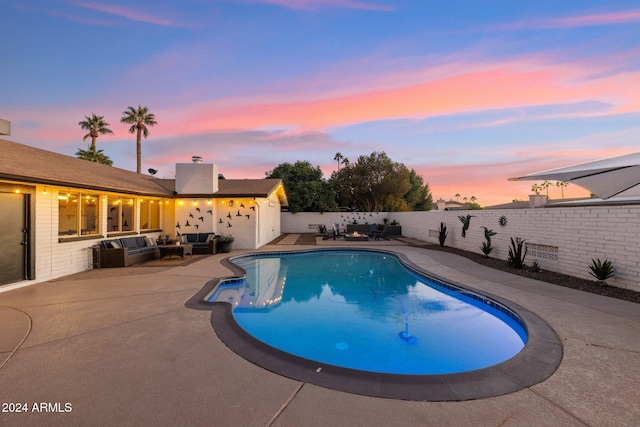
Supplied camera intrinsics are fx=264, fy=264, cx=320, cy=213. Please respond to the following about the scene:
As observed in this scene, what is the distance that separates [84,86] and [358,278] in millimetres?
14088

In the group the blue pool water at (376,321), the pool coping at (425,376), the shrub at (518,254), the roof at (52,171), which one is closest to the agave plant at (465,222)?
the shrub at (518,254)

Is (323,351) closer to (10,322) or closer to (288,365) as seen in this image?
(288,365)

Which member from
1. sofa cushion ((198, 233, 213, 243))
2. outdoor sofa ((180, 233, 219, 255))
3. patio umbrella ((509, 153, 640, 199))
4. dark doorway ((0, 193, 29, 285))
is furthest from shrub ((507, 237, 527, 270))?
dark doorway ((0, 193, 29, 285))

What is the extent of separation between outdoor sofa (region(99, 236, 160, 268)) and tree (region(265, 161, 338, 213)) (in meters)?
15.4

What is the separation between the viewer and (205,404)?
2400 mm

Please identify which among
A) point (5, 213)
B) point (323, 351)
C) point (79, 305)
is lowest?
point (323, 351)

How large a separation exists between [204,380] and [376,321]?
368 centimetres

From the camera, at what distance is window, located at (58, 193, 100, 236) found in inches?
321

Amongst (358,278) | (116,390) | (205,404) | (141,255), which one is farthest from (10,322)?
(358,278)

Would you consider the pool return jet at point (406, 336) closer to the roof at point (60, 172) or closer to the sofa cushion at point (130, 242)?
the roof at point (60, 172)

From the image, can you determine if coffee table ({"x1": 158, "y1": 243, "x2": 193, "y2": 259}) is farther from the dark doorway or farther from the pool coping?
the pool coping

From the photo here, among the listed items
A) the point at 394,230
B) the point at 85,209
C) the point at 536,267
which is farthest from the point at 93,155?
the point at 536,267

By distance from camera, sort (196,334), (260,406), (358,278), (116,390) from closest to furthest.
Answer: (260,406)
(116,390)
(196,334)
(358,278)

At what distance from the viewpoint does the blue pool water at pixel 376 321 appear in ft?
13.4
